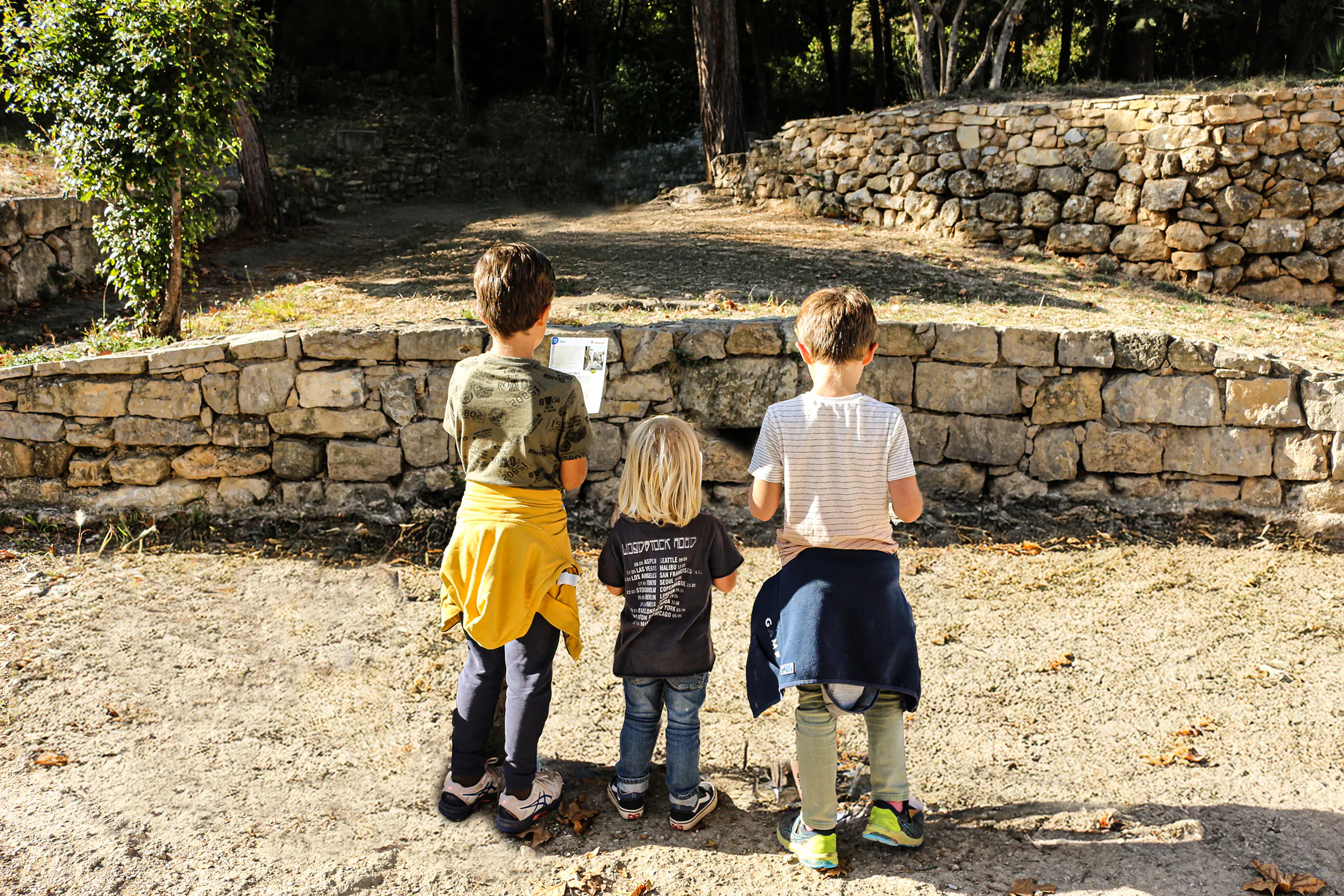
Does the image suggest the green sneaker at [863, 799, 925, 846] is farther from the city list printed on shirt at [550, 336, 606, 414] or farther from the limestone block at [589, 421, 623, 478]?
the limestone block at [589, 421, 623, 478]

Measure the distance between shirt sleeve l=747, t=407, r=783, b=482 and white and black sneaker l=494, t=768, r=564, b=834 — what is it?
129cm

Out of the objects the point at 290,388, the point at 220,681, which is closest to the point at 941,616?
the point at 220,681

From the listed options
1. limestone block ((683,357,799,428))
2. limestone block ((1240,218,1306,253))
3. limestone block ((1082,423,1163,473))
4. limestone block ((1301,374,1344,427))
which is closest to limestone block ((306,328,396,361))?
limestone block ((683,357,799,428))

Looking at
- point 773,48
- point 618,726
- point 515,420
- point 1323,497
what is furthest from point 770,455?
point 773,48

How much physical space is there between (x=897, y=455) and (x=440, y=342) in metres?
3.22

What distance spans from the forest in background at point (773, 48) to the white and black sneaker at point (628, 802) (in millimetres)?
10435

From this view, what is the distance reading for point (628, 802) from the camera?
9.90 feet

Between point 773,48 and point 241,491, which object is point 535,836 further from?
point 773,48

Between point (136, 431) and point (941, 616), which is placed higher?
point (136, 431)

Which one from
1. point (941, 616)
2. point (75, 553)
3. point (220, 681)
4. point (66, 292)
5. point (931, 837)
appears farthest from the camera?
point (66, 292)

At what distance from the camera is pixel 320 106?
1880cm

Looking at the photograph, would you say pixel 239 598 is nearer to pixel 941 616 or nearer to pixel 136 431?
pixel 136 431

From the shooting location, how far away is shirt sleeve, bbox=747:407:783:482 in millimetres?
2779

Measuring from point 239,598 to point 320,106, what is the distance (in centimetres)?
1692
